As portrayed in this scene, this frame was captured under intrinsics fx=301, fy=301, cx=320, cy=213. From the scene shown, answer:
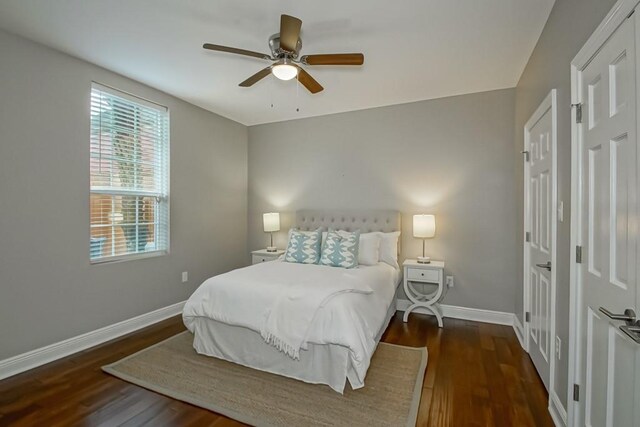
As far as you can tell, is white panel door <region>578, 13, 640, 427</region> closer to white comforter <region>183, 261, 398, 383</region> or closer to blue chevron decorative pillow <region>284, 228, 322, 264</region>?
white comforter <region>183, 261, 398, 383</region>

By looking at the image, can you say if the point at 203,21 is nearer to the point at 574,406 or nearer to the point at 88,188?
the point at 88,188

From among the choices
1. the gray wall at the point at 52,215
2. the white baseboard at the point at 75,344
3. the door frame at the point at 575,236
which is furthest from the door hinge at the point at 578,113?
the white baseboard at the point at 75,344

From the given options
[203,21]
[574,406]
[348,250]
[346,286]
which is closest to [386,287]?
[348,250]

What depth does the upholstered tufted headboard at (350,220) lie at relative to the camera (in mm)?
3975

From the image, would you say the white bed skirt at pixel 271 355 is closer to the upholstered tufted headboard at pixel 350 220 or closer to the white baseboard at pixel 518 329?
the white baseboard at pixel 518 329

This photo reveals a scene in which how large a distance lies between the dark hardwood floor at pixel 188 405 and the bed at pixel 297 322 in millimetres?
545

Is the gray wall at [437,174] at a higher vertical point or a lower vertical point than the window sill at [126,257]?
higher

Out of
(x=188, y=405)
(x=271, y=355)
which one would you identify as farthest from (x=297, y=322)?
(x=188, y=405)

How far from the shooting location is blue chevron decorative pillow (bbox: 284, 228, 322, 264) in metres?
3.55

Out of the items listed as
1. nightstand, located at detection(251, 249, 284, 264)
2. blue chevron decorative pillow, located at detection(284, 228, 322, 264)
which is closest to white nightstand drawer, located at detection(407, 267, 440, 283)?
blue chevron decorative pillow, located at detection(284, 228, 322, 264)

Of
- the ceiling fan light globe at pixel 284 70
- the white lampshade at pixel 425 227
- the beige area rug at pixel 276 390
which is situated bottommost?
the beige area rug at pixel 276 390

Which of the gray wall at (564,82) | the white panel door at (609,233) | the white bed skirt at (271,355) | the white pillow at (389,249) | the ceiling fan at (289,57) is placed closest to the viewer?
the white panel door at (609,233)

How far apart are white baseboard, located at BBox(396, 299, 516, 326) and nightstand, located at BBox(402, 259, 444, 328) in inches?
5.8

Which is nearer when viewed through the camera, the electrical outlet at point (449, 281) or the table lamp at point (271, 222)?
the electrical outlet at point (449, 281)
